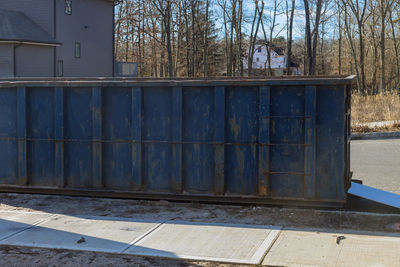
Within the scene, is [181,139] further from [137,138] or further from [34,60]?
[34,60]

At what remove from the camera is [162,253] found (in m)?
5.96

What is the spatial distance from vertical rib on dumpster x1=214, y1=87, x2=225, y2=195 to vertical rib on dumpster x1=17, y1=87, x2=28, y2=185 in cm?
328

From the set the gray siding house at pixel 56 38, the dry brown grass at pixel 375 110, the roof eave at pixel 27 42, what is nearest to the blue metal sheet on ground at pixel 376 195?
the dry brown grass at pixel 375 110

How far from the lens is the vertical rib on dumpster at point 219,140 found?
802 cm

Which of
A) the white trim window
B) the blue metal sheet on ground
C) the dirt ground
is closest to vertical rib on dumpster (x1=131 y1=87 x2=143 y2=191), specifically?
the dirt ground

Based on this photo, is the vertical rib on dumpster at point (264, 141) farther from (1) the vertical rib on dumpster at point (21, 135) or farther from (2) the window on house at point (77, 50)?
(2) the window on house at point (77, 50)

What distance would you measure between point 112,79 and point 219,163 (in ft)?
7.79

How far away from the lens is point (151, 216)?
304 inches

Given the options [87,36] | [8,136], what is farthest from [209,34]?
[8,136]

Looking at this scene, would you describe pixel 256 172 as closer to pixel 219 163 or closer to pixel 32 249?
pixel 219 163

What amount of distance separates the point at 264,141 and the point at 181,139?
130 centimetres

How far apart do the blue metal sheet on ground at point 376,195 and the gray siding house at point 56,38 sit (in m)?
28.1

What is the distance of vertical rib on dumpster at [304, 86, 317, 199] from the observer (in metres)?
7.60

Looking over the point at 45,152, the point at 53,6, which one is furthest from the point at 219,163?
the point at 53,6
